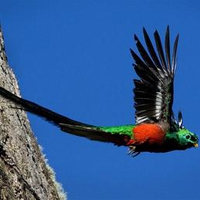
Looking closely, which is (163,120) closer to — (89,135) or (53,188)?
(89,135)

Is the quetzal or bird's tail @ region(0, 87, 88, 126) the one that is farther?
the quetzal

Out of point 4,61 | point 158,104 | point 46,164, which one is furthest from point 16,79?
point 158,104

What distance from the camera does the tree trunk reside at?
7.77m

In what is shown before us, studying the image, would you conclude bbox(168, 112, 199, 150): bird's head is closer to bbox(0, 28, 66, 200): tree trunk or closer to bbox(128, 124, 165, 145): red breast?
bbox(128, 124, 165, 145): red breast

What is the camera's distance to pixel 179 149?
8750 millimetres

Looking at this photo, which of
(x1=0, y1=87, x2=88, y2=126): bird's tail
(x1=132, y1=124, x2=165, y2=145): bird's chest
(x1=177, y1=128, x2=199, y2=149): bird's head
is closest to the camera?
(x1=0, y1=87, x2=88, y2=126): bird's tail

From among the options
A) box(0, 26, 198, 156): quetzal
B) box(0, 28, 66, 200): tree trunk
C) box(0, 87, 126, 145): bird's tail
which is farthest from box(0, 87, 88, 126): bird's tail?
box(0, 26, 198, 156): quetzal

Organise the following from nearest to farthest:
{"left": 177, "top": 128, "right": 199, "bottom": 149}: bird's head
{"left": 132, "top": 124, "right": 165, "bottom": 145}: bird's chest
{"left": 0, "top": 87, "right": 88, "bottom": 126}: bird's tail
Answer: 1. {"left": 0, "top": 87, "right": 88, "bottom": 126}: bird's tail
2. {"left": 132, "top": 124, "right": 165, "bottom": 145}: bird's chest
3. {"left": 177, "top": 128, "right": 199, "bottom": 149}: bird's head

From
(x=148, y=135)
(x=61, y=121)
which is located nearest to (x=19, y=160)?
(x=61, y=121)

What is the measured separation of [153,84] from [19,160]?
2.15 meters

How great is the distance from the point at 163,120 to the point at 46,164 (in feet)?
8.31

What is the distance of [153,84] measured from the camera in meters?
8.71

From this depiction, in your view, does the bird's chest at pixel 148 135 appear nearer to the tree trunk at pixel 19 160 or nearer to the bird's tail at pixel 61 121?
the bird's tail at pixel 61 121

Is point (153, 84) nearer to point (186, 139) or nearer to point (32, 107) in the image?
point (186, 139)
